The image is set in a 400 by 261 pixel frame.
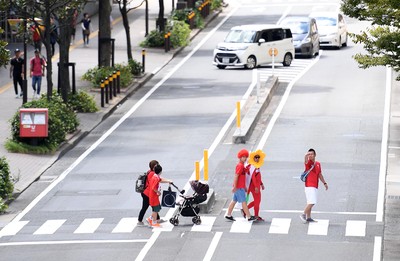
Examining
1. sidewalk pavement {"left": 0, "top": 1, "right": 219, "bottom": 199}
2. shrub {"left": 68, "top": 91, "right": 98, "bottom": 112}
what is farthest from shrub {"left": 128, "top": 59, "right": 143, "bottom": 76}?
shrub {"left": 68, "top": 91, "right": 98, "bottom": 112}

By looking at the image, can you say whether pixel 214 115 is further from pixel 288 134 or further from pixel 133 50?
pixel 133 50

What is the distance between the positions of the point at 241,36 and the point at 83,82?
8166 mm

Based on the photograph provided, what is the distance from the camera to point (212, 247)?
2611 cm

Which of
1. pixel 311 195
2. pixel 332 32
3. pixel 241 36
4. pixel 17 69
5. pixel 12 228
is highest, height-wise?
pixel 241 36

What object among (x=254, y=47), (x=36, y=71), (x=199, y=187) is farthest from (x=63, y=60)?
(x=199, y=187)

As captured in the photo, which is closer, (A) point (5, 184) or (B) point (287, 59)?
(A) point (5, 184)

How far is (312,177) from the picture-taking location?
28.1m

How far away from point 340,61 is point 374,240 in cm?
2890

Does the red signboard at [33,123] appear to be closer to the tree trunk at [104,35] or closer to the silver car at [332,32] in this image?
the tree trunk at [104,35]

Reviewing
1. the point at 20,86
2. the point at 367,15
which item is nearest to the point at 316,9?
the point at 20,86

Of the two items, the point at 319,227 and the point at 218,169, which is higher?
the point at 319,227

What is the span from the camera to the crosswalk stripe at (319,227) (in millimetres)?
27172

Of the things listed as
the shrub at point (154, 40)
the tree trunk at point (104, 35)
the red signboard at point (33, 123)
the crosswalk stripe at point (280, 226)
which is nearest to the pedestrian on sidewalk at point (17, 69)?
the tree trunk at point (104, 35)

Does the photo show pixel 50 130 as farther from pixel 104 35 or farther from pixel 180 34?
pixel 180 34
